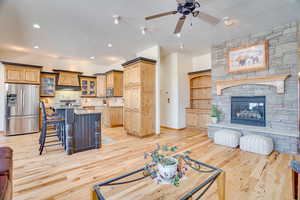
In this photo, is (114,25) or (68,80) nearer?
(114,25)

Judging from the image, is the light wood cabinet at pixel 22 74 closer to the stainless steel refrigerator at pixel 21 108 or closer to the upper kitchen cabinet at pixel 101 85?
the stainless steel refrigerator at pixel 21 108

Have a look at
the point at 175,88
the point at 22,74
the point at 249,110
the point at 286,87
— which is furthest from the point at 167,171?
the point at 22,74

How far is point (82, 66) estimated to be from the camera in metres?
7.17

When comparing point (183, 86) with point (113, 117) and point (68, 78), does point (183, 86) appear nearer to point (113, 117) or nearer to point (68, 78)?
point (113, 117)

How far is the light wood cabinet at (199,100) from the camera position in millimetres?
5289

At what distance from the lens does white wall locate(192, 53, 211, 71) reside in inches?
227

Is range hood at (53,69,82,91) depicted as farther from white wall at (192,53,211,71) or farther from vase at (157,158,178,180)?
vase at (157,158,178,180)

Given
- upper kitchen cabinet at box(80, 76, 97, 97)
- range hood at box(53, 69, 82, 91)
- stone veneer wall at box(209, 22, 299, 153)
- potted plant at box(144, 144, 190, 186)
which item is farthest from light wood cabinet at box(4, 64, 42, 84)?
stone veneer wall at box(209, 22, 299, 153)

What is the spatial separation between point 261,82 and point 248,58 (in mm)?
755

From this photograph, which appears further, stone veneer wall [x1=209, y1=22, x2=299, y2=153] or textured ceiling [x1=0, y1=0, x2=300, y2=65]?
stone veneer wall [x1=209, y1=22, x2=299, y2=153]

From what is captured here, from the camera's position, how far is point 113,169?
8.03ft

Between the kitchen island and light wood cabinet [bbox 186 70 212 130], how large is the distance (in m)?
3.65

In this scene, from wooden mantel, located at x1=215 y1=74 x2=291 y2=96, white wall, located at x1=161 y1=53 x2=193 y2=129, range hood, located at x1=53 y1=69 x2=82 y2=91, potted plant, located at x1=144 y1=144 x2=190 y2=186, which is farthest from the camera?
range hood, located at x1=53 y1=69 x2=82 y2=91

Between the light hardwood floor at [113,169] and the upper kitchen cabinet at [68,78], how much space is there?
3209mm
